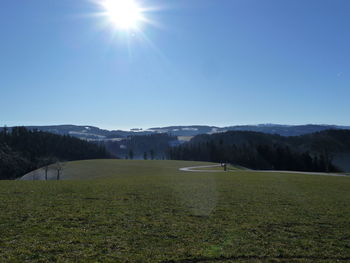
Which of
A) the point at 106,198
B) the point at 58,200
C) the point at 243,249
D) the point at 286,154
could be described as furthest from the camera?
the point at 286,154

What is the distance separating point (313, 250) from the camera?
1005cm

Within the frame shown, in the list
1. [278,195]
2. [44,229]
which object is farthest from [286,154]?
[44,229]

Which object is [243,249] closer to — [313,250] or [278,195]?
[313,250]

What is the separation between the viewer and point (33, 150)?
488 ft

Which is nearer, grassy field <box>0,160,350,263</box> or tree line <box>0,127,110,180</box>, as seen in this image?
grassy field <box>0,160,350,263</box>

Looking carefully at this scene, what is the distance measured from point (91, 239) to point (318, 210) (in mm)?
13947

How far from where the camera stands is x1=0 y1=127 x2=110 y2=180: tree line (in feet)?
358

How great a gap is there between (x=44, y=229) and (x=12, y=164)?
4502 inches

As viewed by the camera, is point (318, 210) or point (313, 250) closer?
point (313, 250)

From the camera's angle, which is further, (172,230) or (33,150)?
(33,150)

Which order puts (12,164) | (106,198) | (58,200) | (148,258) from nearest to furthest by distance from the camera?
(148,258)
(58,200)
(106,198)
(12,164)

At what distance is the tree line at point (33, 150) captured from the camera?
4295 inches

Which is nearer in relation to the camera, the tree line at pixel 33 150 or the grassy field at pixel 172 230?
the grassy field at pixel 172 230

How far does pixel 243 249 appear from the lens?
10.1 meters
